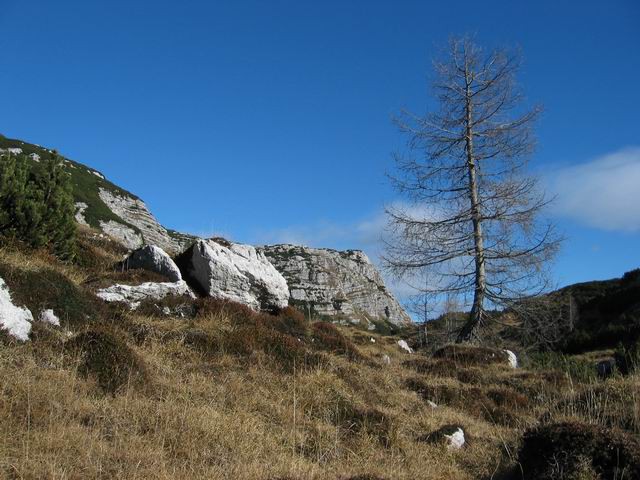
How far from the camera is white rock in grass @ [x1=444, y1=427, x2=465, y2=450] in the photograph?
5711mm

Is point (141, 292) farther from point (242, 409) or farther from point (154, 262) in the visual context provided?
point (242, 409)

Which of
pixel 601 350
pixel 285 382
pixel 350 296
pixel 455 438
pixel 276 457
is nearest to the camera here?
pixel 276 457

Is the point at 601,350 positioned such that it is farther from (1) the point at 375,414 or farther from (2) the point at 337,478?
(2) the point at 337,478

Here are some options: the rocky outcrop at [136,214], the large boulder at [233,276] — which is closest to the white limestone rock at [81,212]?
the rocky outcrop at [136,214]

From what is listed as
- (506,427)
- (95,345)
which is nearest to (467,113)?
(506,427)

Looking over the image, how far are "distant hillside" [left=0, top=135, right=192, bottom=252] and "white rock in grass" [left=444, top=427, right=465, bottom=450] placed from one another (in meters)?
41.3

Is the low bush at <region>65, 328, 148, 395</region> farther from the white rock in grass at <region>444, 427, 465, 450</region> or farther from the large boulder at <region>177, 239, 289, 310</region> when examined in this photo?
the large boulder at <region>177, 239, 289, 310</region>

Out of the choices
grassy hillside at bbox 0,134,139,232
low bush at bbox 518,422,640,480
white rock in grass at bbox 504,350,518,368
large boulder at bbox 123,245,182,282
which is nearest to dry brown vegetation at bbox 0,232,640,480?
low bush at bbox 518,422,640,480

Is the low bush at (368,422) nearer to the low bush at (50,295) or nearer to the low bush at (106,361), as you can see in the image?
the low bush at (106,361)

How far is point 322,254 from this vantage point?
339 ft

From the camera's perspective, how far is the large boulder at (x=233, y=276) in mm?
10773

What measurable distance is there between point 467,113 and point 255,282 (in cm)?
792

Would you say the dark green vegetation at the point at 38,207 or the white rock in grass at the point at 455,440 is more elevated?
the dark green vegetation at the point at 38,207

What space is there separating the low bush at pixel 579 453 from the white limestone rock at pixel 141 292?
710cm
